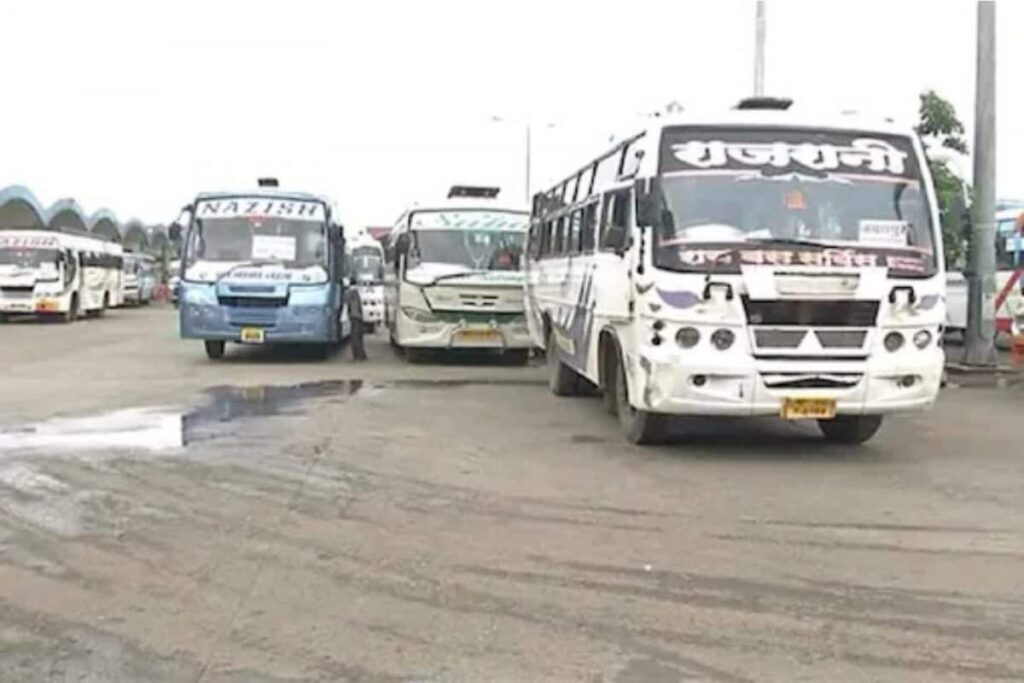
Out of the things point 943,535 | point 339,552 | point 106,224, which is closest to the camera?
point 339,552

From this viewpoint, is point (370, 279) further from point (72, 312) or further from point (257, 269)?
point (257, 269)

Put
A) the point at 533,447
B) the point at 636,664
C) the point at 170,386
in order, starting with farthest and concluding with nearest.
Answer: the point at 170,386 < the point at 533,447 < the point at 636,664

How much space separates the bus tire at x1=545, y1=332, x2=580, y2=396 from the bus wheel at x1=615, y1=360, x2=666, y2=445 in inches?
141

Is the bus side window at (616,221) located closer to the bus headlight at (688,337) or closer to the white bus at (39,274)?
the bus headlight at (688,337)

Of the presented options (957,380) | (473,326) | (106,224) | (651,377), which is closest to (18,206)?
(106,224)

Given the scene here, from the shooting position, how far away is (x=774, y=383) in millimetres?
9594

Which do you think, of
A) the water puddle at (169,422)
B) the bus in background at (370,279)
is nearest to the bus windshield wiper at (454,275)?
the water puddle at (169,422)

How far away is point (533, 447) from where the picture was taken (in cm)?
1084

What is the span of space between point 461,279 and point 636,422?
→ 29.9ft

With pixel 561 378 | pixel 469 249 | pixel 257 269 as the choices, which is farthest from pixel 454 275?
pixel 561 378

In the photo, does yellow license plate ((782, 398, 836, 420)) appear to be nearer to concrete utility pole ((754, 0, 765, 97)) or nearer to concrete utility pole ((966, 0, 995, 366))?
concrete utility pole ((966, 0, 995, 366))

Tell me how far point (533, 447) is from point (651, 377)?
1.53m

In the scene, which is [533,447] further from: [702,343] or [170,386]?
[170,386]

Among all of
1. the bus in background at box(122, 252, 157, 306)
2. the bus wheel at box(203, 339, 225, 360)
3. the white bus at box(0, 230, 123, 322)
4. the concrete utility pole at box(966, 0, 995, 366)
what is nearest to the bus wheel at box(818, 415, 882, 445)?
the concrete utility pole at box(966, 0, 995, 366)
